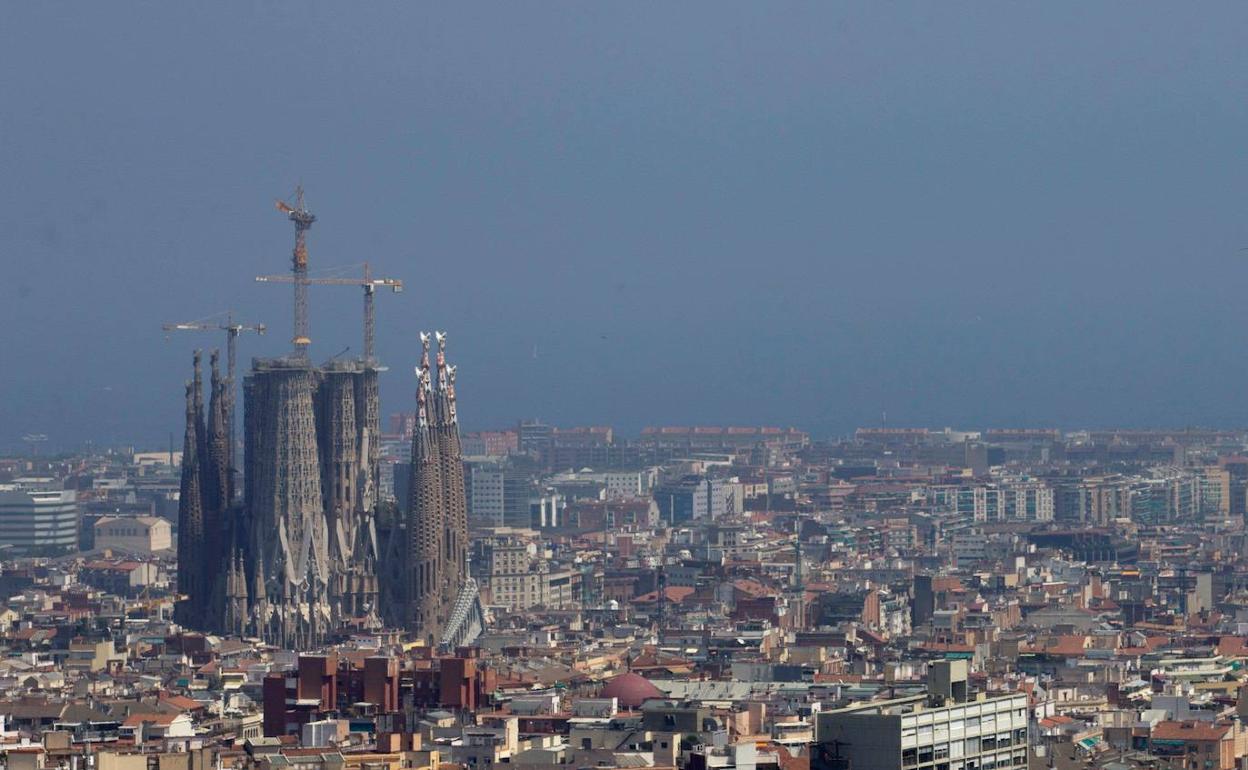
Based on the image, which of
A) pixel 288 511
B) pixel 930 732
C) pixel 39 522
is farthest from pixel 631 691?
pixel 39 522

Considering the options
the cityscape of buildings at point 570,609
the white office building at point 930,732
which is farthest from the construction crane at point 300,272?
the white office building at point 930,732

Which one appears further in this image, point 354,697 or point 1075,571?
point 1075,571

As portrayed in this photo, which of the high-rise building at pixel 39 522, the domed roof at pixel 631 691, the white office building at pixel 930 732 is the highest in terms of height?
the high-rise building at pixel 39 522

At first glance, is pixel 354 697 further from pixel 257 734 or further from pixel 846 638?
pixel 846 638

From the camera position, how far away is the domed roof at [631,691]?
71.1 metres

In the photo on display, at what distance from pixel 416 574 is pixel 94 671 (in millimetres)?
18881

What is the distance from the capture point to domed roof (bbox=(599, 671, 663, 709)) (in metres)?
71.1

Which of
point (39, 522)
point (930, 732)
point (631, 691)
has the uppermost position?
point (39, 522)

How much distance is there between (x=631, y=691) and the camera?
236ft

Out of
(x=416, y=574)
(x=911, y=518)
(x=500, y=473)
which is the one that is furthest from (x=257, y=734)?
(x=500, y=473)

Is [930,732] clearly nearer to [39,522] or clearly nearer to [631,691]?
[631,691]

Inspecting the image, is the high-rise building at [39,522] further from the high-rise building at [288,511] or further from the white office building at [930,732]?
the white office building at [930,732]

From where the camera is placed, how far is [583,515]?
171625mm

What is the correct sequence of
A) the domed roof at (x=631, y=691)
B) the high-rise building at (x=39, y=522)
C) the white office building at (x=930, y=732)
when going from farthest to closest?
the high-rise building at (x=39, y=522) → the domed roof at (x=631, y=691) → the white office building at (x=930, y=732)
